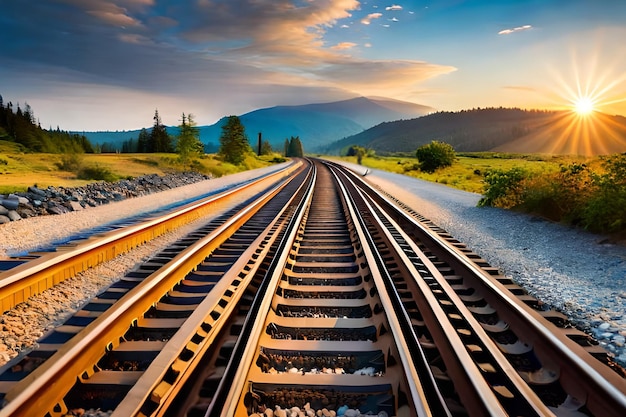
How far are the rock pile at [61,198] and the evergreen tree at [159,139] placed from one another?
59.0 metres

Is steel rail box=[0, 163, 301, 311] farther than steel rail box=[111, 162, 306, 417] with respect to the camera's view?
Yes

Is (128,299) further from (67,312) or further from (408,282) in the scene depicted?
(408,282)

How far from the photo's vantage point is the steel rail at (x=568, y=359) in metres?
2.71

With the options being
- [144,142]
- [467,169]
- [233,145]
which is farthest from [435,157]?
[144,142]

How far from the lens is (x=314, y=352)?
3.48 m

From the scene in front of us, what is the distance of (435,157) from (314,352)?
44049 mm

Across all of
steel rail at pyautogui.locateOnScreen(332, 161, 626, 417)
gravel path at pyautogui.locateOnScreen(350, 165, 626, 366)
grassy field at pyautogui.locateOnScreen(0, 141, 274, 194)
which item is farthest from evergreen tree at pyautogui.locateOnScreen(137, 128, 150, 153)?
steel rail at pyautogui.locateOnScreen(332, 161, 626, 417)

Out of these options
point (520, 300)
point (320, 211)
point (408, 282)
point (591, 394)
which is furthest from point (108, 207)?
point (591, 394)

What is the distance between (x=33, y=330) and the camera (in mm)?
4234

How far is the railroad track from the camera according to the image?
273cm

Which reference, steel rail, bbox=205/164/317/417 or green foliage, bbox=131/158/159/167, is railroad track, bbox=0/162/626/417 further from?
green foliage, bbox=131/158/159/167

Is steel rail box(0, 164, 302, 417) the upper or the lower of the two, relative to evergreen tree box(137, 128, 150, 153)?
lower

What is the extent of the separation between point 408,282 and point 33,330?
3.92 m

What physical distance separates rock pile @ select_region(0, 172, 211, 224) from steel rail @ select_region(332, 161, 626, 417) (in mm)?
10401
